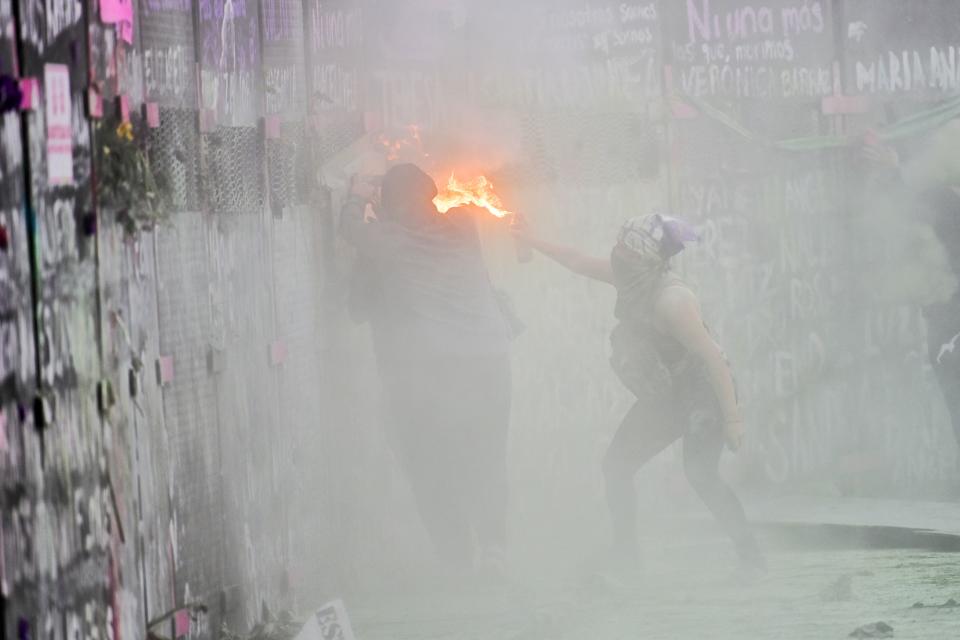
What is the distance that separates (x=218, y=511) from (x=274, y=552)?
0.90 meters

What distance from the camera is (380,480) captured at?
10164 millimetres

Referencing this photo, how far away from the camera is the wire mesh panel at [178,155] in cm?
706

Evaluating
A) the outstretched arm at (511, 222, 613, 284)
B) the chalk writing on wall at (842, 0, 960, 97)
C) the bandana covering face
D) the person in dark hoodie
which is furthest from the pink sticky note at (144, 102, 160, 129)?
the chalk writing on wall at (842, 0, 960, 97)

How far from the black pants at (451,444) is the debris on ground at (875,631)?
7.67 ft

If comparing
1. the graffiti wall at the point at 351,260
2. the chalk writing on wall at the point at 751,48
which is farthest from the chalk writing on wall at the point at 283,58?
the chalk writing on wall at the point at 751,48

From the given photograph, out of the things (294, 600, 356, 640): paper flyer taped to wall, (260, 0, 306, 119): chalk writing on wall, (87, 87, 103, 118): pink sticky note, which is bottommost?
(294, 600, 356, 640): paper flyer taped to wall

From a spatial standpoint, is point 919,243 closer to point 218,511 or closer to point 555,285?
point 555,285

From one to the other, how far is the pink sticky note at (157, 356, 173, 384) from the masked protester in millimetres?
2937

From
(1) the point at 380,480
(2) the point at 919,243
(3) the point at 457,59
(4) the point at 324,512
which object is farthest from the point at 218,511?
(2) the point at 919,243

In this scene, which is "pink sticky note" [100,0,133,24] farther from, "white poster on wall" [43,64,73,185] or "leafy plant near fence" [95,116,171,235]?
"white poster on wall" [43,64,73,185]

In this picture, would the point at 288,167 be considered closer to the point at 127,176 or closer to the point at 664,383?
the point at 664,383

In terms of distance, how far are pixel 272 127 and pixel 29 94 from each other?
314 cm

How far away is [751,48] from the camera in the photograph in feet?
40.2

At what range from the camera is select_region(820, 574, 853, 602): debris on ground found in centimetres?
885
